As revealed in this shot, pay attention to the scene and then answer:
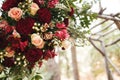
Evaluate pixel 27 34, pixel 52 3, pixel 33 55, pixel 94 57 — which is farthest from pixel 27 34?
pixel 94 57

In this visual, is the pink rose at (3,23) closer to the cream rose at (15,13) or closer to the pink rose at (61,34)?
the cream rose at (15,13)

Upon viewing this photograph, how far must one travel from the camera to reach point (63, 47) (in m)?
1.65

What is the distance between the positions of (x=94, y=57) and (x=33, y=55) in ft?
21.1

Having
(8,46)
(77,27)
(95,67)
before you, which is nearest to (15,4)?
(8,46)

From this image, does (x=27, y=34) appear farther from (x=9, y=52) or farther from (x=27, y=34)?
(x=9, y=52)

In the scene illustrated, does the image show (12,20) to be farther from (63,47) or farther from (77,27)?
(77,27)

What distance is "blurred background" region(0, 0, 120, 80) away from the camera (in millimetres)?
2973

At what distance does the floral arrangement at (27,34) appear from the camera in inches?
59.2

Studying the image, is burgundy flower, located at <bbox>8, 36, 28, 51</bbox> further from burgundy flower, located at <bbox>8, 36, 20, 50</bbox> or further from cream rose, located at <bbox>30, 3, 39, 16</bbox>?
cream rose, located at <bbox>30, 3, 39, 16</bbox>

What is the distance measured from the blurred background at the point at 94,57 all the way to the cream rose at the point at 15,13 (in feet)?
1.69

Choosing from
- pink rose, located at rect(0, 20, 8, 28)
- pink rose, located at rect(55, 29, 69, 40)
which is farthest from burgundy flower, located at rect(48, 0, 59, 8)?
pink rose, located at rect(0, 20, 8, 28)

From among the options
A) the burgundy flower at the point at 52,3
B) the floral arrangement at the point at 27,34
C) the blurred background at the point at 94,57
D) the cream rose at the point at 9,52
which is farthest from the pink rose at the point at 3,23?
the blurred background at the point at 94,57

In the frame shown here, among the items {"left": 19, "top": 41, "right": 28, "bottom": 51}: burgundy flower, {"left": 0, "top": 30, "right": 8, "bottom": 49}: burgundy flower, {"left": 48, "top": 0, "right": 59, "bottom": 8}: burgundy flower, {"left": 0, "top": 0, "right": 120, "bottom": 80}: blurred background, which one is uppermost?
{"left": 48, "top": 0, "right": 59, "bottom": 8}: burgundy flower

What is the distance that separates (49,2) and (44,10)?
65mm
